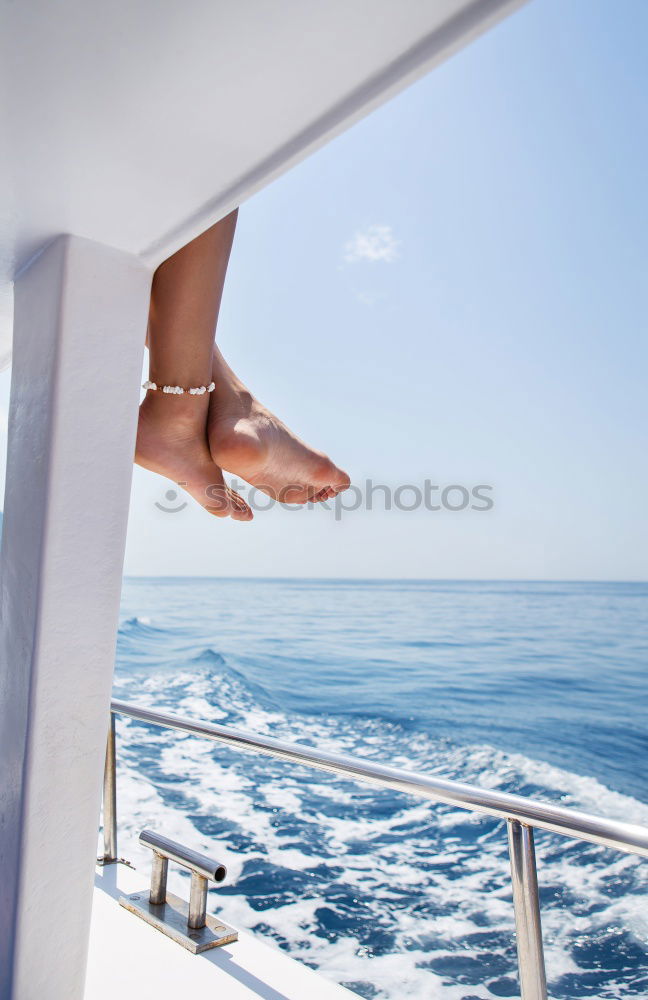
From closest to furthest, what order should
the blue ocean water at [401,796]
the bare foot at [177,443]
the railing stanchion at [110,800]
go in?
the bare foot at [177,443]
the railing stanchion at [110,800]
the blue ocean water at [401,796]

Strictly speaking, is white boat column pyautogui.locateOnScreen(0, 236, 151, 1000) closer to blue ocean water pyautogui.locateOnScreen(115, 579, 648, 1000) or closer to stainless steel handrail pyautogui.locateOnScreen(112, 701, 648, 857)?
stainless steel handrail pyautogui.locateOnScreen(112, 701, 648, 857)

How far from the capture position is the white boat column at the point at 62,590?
0.69m

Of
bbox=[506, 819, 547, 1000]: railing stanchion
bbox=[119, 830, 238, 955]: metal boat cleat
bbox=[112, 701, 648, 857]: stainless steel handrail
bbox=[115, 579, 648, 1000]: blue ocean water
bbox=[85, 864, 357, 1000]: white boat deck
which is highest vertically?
bbox=[112, 701, 648, 857]: stainless steel handrail

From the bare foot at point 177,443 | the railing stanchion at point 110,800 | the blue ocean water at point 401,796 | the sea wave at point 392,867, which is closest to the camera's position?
the bare foot at point 177,443

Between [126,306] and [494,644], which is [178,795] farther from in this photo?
[494,644]

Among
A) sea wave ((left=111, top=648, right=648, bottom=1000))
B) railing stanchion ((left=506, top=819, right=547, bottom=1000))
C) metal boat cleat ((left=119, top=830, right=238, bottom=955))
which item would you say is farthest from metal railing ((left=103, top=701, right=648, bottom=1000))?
sea wave ((left=111, top=648, right=648, bottom=1000))

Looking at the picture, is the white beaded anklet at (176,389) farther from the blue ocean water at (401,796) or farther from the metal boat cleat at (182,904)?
the blue ocean water at (401,796)

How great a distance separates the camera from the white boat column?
686mm

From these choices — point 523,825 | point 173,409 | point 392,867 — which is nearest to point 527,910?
point 523,825

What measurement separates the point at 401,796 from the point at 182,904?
3426mm

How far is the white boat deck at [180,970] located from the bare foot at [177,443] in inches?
32.1

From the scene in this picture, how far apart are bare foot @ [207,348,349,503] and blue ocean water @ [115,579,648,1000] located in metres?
2.04

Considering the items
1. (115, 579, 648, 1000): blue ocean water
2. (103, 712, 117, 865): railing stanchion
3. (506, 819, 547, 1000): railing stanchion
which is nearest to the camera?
(506, 819, 547, 1000): railing stanchion

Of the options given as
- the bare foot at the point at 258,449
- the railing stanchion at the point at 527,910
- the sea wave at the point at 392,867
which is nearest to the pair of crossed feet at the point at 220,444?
the bare foot at the point at 258,449
